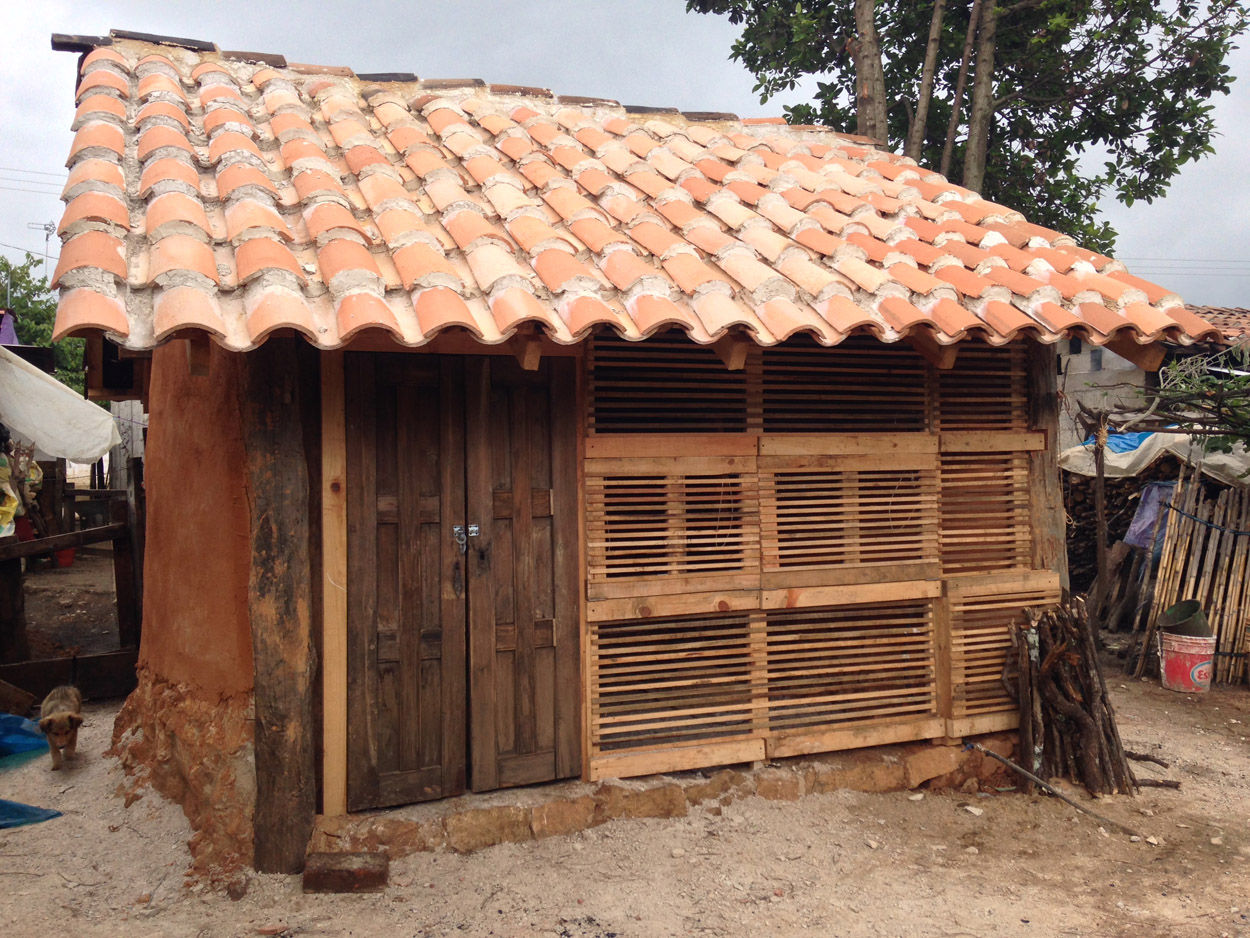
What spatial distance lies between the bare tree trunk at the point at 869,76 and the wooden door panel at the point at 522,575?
8.30 meters

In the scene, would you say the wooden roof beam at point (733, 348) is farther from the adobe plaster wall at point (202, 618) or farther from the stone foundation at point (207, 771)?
the stone foundation at point (207, 771)

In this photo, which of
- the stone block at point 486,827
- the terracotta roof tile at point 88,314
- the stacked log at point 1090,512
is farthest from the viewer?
the stacked log at point 1090,512

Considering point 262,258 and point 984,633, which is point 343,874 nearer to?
point 262,258

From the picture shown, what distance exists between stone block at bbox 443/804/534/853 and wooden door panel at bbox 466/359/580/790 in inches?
5.9

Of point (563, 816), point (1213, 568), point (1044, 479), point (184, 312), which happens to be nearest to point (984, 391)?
point (1044, 479)

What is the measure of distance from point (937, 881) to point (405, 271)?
3.63 meters

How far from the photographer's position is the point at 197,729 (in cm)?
412

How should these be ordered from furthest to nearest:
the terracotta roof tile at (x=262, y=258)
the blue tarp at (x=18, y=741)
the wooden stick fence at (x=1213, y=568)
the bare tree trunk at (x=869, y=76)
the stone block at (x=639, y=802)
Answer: the bare tree trunk at (x=869, y=76) → the wooden stick fence at (x=1213, y=568) → the blue tarp at (x=18, y=741) → the stone block at (x=639, y=802) → the terracotta roof tile at (x=262, y=258)

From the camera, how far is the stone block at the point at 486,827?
3.97 m

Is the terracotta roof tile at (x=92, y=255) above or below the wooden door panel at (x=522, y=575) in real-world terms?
above

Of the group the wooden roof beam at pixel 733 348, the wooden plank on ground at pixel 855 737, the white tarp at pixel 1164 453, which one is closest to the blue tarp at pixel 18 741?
the wooden plank on ground at pixel 855 737

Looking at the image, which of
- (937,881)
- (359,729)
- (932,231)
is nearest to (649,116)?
(932,231)

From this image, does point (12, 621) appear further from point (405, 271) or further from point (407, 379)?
point (405, 271)

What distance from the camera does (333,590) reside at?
12.8ft
